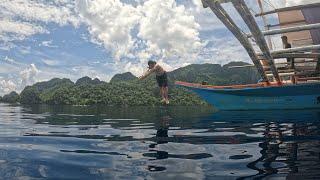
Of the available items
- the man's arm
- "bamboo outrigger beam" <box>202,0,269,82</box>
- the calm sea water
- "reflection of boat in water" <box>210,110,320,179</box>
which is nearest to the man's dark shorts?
the man's arm

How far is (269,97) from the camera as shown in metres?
24.2

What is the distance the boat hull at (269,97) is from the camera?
2308cm

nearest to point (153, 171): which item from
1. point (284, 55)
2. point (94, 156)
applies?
point (94, 156)

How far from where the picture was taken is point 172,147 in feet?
28.6

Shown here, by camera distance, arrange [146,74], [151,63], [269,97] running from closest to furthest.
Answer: [146,74] < [151,63] < [269,97]

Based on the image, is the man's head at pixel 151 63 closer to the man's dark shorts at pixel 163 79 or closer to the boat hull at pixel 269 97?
Answer: the man's dark shorts at pixel 163 79

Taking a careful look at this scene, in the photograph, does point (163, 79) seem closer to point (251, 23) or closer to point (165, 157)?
point (251, 23)

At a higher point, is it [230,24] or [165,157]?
[230,24]

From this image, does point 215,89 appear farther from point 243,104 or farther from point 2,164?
point 2,164

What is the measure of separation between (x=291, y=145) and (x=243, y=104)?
56.7 ft

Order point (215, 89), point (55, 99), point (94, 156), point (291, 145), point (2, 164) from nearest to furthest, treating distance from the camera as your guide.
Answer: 1. point (2, 164)
2. point (94, 156)
3. point (291, 145)
4. point (215, 89)
5. point (55, 99)

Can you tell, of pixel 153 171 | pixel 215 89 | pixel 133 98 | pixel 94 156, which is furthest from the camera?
pixel 133 98

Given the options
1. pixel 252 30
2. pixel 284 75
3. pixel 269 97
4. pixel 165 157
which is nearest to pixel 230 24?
pixel 252 30

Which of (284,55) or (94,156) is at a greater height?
(284,55)
